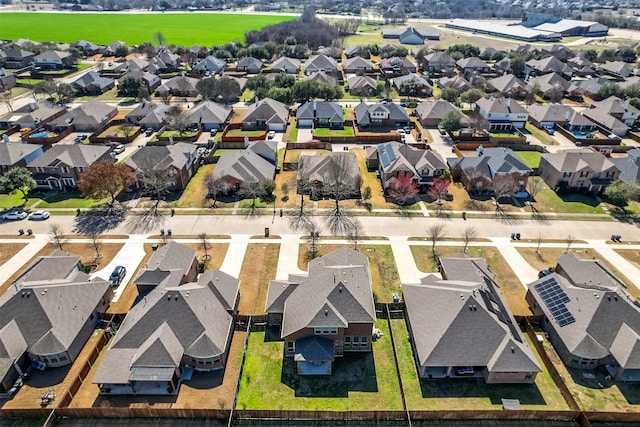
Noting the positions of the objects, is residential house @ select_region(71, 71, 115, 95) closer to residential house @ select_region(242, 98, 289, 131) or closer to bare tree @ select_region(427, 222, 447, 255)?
residential house @ select_region(242, 98, 289, 131)

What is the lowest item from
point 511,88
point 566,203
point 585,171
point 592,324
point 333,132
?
point 566,203

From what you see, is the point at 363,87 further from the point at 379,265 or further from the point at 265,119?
the point at 379,265

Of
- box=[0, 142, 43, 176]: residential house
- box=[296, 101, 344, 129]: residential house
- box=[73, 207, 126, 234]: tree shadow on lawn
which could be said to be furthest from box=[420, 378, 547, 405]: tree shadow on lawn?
box=[0, 142, 43, 176]: residential house

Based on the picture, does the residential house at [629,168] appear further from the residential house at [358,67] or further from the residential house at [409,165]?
the residential house at [358,67]

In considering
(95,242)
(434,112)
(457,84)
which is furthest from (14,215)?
(457,84)

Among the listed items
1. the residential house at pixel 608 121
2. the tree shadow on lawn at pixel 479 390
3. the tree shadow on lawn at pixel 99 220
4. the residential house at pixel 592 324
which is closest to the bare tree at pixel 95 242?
the tree shadow on lawn at pixel 99 220
